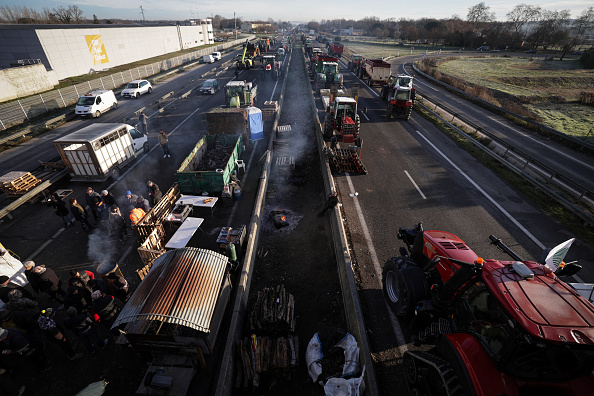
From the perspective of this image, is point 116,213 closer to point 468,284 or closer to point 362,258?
point 362,258

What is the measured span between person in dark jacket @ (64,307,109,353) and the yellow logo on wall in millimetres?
44587

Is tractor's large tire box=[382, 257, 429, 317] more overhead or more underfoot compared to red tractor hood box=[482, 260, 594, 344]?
more underfoot

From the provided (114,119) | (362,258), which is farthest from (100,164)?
(362,258)

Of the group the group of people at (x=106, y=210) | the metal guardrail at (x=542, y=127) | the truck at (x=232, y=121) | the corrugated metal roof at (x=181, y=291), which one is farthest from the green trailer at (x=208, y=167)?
the metal guardrail at (x=542, y=127)

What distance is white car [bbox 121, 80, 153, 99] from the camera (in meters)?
28.9

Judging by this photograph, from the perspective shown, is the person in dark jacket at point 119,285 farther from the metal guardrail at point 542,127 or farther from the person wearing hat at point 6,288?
the metal guardrail at point 542,127

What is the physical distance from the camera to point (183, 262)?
6.78 m

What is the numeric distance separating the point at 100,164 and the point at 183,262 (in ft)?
34.9

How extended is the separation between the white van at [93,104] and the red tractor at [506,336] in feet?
95.4

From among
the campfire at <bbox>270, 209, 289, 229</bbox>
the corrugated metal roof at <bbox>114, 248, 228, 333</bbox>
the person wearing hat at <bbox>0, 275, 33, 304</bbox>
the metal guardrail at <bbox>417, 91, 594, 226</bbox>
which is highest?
the corrugated metal roof at <bbox>114, 248, 228, 333</bbox>

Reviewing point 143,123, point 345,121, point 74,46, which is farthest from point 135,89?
point 345,121

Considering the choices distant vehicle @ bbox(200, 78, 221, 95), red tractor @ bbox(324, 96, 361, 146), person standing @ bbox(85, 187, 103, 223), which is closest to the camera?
person standing @ bbox(85, 187, 103, 223)

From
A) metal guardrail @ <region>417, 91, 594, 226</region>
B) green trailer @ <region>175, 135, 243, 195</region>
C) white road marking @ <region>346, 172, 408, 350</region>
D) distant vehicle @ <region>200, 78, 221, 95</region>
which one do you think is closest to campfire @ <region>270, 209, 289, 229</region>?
green trailer @ <region>175, 135, 243, 195</region>

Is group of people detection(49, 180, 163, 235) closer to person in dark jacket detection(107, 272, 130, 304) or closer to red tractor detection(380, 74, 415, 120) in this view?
person in dark jacket detection(107, 272, 130, 304)
